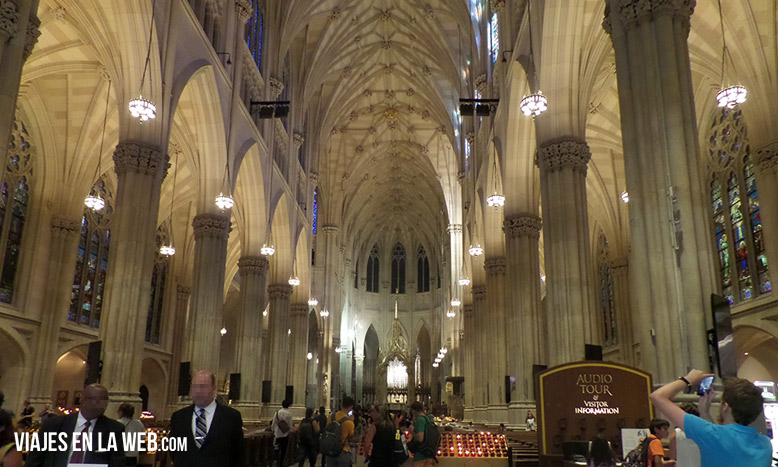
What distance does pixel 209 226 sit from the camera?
2116 cm

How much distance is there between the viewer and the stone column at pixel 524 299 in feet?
64.9

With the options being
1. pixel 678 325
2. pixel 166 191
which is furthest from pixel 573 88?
pixel 166 191

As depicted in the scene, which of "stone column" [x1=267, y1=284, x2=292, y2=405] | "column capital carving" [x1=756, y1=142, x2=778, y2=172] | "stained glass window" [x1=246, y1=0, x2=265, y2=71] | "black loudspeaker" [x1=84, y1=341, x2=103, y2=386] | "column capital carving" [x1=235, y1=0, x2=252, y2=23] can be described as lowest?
"black loudspeaker" [x1=84, y1=341, x2=103, y2=386]

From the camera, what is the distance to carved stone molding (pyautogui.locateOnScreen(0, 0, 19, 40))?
9.87 m

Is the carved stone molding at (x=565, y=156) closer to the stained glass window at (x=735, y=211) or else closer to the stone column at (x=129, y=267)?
the stained glass window at (x=735, y=211)

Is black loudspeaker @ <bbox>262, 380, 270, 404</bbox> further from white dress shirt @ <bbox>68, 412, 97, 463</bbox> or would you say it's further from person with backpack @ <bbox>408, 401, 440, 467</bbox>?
white dress shirt @ <bbox>68, 412, 97, 463</bbox>

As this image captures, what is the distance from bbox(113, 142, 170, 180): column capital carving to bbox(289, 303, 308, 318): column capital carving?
897 inches

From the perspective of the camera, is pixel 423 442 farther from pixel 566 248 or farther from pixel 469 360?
pixel 469 360

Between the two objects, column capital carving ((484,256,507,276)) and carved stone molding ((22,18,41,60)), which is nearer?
carved stone molding ((22,18,41,60))

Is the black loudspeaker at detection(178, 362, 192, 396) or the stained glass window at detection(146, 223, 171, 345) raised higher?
the stained glass window at detection(146, 223, 171, 345)

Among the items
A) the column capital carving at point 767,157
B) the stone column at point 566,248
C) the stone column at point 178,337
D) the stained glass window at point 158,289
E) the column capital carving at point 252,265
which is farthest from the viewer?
the stone column at point 178,337

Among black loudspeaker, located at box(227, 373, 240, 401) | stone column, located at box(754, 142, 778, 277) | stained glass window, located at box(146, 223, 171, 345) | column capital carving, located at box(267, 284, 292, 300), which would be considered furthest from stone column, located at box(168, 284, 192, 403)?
stone column, located at box(754, 142, 778, 277)

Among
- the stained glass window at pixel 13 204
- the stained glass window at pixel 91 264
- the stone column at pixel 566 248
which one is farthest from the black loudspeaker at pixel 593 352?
the stained glass window at pixel 91 264

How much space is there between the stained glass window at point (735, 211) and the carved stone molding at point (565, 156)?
7893 mm
